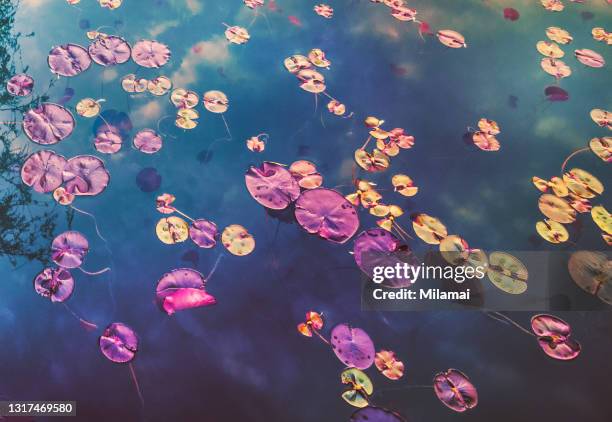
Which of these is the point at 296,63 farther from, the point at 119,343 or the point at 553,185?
the point at 119,343

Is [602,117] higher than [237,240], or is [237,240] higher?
[602,117]

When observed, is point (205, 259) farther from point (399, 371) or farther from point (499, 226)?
point (499, 226)

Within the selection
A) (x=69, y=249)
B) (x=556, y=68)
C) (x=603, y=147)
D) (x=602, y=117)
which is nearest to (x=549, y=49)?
(x=556, y=68)

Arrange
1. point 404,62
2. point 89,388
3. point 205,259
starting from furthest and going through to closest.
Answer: point 404,62, point 205,259, point 89,388

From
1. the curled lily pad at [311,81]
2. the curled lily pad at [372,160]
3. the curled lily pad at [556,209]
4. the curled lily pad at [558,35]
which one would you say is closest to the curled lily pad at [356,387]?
the curled lily pad at [372,160]

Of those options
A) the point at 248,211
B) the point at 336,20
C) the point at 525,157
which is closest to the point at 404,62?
the point at 336,20
